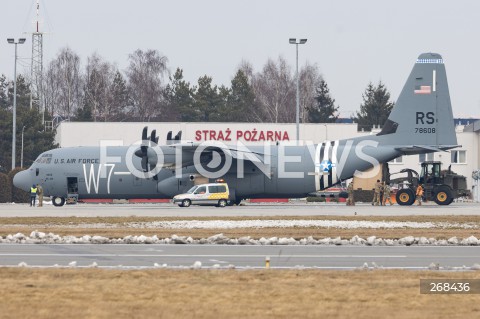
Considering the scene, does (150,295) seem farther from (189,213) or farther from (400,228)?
(189,213)

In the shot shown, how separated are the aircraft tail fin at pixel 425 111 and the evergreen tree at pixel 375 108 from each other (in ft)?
207

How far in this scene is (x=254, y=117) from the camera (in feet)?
411

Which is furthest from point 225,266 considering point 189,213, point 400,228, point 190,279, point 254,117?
point 254,117

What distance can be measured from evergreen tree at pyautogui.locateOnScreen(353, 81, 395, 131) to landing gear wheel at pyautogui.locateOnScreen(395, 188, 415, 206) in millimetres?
62724

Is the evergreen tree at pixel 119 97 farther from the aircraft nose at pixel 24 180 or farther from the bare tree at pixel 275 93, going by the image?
the aircraft nose at pixel 24 180

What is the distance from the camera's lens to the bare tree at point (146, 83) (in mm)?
126812

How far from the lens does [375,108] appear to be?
118 meters

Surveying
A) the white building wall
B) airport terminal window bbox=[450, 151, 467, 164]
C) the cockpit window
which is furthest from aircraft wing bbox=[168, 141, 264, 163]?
airport terminal window bbox=[450, 151, 467, 164]

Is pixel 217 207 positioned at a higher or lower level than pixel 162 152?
lower

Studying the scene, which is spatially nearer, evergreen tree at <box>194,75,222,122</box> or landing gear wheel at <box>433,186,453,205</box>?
landing gear wheel at <box>433,186,453,205</box>

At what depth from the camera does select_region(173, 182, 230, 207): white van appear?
49844 millimetres

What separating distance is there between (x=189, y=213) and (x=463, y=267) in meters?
23.7

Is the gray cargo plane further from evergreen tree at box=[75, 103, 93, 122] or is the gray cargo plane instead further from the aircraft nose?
evergreen tree at box=[75, 103, 93, 122]

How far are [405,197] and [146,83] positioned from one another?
80684mm
